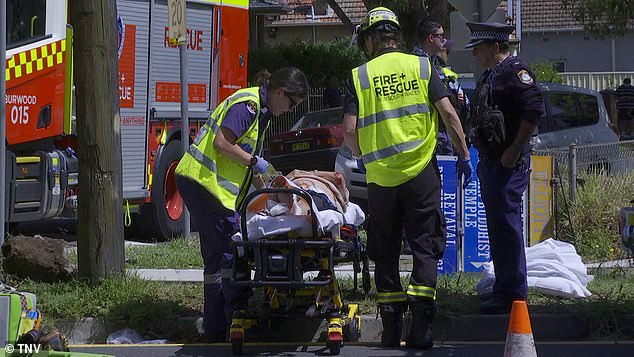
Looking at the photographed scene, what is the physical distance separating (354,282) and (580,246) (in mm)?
3472

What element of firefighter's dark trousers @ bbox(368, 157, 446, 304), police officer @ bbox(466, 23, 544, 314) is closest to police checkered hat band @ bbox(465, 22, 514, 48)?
police officer @ bbox(466, 23, 544, 314)

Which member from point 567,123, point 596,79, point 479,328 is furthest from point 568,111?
point 596,79

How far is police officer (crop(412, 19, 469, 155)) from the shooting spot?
889cm

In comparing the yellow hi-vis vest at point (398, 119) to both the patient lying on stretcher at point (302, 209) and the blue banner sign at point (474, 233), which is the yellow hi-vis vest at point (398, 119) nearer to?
the patient lying on stretcher at point (302, 209)

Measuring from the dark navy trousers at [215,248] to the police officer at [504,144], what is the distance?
1.67 metres

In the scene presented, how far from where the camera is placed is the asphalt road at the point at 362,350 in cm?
696

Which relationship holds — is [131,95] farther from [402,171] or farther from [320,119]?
[402,171]

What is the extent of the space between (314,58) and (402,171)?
21.6 meters

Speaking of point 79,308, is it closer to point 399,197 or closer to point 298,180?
point 298,180

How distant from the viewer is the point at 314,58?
93.0 feet

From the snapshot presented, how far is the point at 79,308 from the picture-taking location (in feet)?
25.9

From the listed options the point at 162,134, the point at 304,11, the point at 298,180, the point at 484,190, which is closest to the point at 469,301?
the point at 484,190

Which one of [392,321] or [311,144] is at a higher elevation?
[311,144]

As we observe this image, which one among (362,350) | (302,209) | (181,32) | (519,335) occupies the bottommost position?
(362,350)
